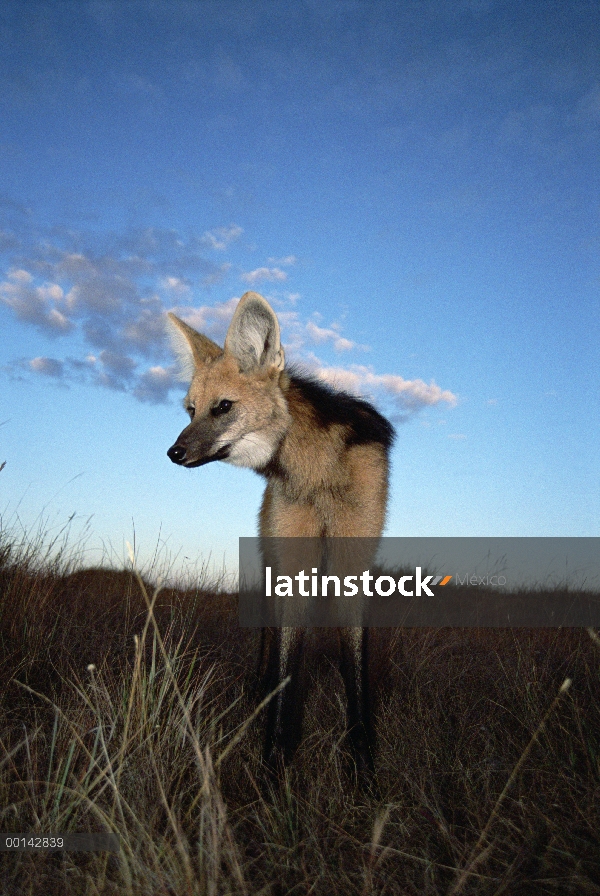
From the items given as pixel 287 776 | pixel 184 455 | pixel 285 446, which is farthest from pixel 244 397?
pixel 287 776

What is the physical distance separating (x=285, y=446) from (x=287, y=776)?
2.04 m

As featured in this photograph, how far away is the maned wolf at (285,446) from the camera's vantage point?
392 cm

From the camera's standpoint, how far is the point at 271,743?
3557 mm

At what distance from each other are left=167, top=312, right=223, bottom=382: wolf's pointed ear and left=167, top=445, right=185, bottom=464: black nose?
0.84 meters

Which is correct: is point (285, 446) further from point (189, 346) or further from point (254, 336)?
point (189, 346)

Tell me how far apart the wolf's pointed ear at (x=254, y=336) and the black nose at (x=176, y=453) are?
29.5 inches

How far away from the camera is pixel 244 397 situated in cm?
407

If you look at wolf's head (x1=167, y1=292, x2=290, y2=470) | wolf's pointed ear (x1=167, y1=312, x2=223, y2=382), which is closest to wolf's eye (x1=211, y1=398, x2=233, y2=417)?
wolf's head (x1=167, y1=292, x2=290, y2=470)

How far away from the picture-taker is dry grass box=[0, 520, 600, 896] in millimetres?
1989

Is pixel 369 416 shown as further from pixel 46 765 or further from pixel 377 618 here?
pixel 377 618

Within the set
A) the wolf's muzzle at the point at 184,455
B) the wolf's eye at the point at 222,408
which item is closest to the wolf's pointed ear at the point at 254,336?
the wolf's eye at the point at 222,408

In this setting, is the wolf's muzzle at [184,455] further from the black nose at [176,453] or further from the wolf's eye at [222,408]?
the wolf's eye at [222,408]

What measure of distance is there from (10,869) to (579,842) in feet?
6.45

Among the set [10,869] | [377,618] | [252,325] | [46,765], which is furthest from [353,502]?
[377,618]
